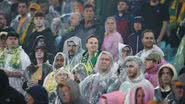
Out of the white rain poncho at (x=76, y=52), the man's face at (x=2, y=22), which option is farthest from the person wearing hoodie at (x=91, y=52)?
the man's face at (x=2, y=22)

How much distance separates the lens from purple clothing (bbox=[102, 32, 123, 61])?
21016 mm

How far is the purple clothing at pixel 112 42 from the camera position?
827 inches

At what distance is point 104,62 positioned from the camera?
1867 cm

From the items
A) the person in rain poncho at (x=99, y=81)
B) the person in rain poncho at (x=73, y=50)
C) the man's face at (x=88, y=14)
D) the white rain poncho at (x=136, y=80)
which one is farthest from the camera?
the man's face at (x=88, y=14)

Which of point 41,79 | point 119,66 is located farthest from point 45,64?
point 119,66

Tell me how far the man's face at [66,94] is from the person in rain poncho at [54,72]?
2614mm

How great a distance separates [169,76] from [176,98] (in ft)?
3.10

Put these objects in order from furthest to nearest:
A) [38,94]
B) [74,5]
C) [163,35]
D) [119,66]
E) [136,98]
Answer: [74,5], [163,35], [119,66], [136,98], [38,94]

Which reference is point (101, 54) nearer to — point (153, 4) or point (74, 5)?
point (153, 4)

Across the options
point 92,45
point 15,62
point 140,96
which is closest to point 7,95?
point 140,96

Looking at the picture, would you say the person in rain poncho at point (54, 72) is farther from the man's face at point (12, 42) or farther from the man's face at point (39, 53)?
the man's face at point (12, 42)

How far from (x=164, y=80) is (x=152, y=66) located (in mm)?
1410

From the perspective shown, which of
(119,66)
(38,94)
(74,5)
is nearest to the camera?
(38,94)

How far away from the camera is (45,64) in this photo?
65.3 feet
